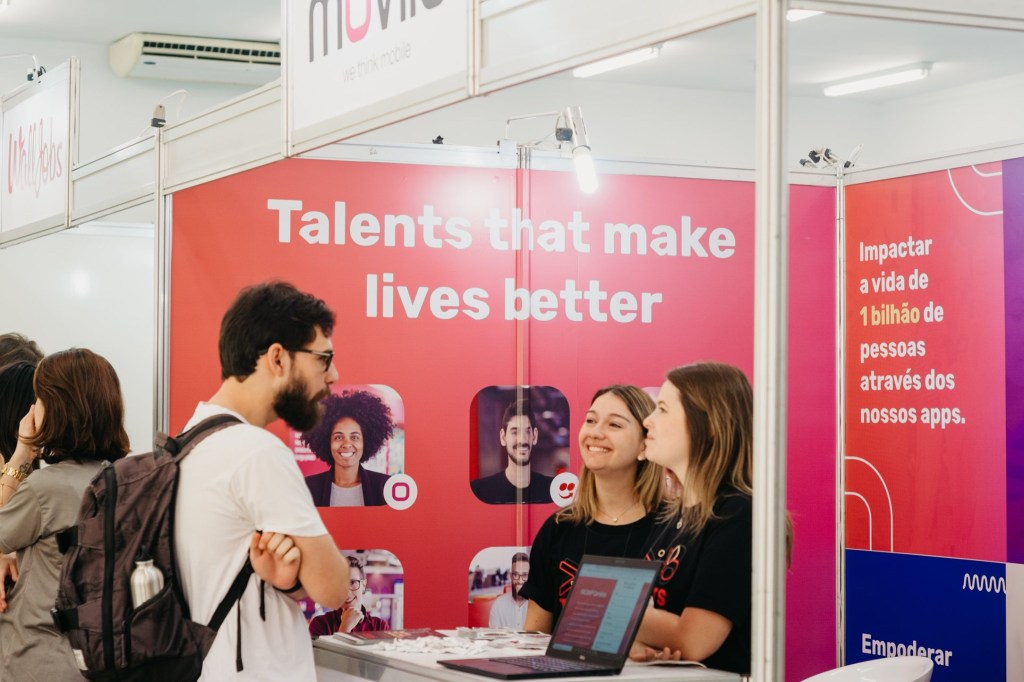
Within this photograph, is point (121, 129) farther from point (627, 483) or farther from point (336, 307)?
point (627, 483)

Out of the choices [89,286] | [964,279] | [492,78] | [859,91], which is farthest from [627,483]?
[859,91]

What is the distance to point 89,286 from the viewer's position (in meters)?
6.58


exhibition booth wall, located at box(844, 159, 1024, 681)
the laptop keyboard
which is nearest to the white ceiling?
exhibition booth wall, located at box(844, 159, 1024, 681)

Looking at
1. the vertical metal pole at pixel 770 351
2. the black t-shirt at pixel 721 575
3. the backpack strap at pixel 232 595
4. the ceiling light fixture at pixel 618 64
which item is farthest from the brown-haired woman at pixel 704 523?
the ceiling light fixture at pixel 618 64

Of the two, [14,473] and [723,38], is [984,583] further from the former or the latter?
[723,38]

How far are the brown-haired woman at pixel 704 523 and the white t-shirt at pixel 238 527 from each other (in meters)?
0.72

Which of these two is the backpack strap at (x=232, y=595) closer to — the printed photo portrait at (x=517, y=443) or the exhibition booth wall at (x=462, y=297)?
the exhibition booth wall at (x=462, y=297)

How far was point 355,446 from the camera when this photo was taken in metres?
4.11

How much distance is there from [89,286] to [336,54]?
13.7 ft

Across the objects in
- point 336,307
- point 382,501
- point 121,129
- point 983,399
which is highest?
point 121,129

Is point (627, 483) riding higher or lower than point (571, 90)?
lower

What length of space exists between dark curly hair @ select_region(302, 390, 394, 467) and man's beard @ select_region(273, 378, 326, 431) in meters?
1.74

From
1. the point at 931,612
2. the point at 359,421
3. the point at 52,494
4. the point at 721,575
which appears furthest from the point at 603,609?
the point at 931,612

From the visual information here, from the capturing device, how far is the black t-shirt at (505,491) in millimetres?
4164
